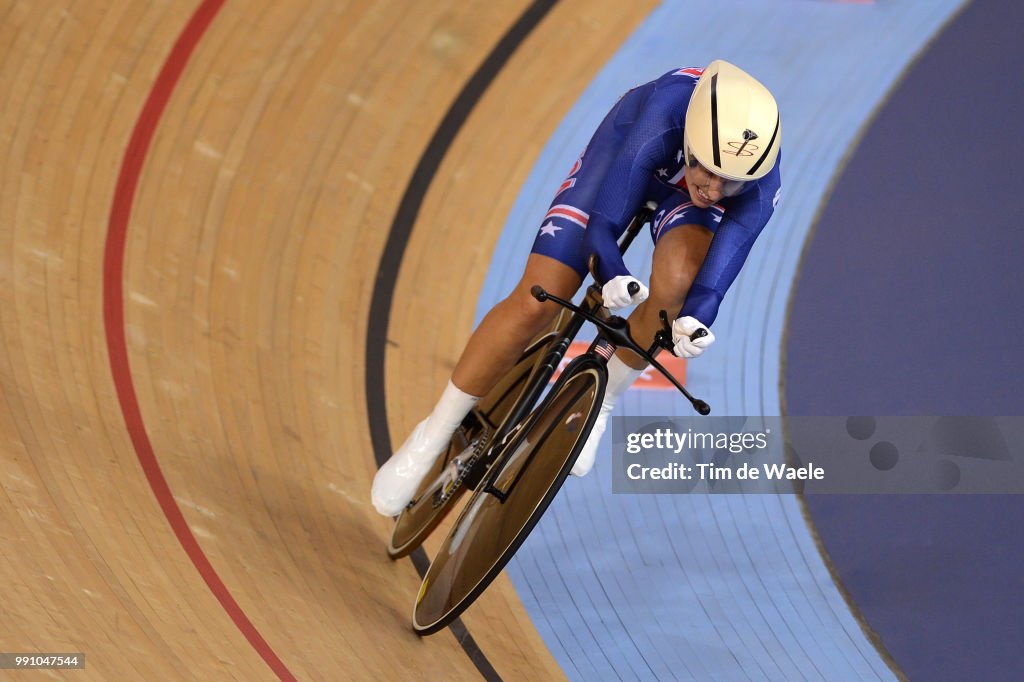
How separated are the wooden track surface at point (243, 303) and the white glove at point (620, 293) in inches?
45.2

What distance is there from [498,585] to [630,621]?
42 cm

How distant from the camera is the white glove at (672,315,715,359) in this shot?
2.71 meters

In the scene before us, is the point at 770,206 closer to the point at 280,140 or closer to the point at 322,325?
the point at 322,325

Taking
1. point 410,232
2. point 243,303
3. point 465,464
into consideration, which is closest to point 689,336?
point 465,464

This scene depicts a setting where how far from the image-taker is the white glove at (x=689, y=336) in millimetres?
2711

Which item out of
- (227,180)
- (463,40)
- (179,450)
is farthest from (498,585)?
(463,40)

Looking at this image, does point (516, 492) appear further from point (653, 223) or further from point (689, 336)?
point (653, 223)

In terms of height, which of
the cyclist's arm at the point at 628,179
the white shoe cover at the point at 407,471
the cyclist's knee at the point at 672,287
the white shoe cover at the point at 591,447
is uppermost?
the cyclist's arm at the point at 628,179

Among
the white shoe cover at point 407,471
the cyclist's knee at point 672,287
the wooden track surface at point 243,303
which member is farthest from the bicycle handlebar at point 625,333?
the wooden track surface at point 243,303

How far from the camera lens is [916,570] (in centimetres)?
390

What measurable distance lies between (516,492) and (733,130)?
991 millimetres

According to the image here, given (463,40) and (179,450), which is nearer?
(179,450)

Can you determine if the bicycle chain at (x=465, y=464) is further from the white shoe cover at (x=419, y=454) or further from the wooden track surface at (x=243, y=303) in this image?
the wooden track surface at (x=243, y=303)

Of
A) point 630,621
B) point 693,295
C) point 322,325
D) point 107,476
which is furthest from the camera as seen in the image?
point 322,325
